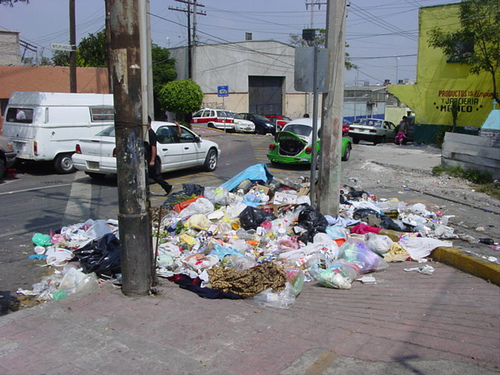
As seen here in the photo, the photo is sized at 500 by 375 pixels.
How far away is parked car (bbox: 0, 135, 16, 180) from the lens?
12.4 metres

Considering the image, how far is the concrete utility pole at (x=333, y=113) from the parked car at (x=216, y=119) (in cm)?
2433

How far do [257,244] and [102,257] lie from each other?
2281mm

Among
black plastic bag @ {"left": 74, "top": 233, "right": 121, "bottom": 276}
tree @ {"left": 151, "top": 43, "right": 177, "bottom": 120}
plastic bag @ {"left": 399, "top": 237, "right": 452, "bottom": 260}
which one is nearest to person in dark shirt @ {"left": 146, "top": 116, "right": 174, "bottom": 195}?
black plastic bag @ {"left": 74, "top": 233, "right": 121, "bottom": 276}

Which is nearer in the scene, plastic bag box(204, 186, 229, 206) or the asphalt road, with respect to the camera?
the asphalt road

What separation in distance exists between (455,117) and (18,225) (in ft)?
68.7

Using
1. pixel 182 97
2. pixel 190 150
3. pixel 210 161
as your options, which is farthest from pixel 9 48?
pixel 190 150

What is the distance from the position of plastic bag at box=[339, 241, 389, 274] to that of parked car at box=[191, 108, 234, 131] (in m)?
26.2

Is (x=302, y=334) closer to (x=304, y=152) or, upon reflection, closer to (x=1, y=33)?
(x=304, y=152)

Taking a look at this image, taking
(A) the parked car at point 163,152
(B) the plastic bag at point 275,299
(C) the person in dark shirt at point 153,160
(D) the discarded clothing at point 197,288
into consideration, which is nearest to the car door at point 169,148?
(A) the parked car at point 163,152

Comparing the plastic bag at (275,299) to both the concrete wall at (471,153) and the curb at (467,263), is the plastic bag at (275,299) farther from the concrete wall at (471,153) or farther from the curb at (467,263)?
the concrete wall at (471,153)

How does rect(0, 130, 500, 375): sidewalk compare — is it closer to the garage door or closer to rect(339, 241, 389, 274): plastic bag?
rect(339, 241, 389, 274): plastic bag

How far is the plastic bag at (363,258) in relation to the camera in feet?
19.9

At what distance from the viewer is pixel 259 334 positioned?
428 centimetres

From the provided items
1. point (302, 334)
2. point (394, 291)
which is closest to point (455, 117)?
point (394, 291)
